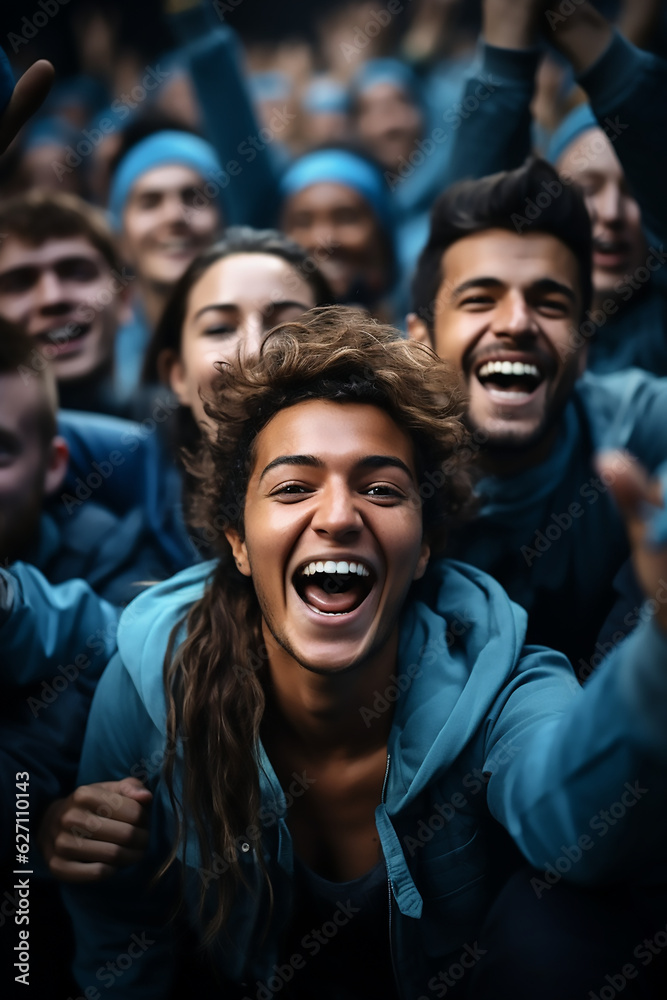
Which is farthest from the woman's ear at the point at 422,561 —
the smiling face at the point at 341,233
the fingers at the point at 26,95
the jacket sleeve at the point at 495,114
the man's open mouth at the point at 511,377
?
the fingers at the point at 26,95

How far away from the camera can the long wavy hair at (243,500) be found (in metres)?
1.49

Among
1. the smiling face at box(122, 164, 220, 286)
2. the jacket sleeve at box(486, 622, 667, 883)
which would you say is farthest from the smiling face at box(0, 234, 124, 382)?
the jacket sleeve at box(486, 622, 667, 883)

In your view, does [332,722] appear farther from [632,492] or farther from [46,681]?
[632,492]

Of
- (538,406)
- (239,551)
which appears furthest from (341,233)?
(239,551)

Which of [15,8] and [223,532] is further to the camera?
[15,8]

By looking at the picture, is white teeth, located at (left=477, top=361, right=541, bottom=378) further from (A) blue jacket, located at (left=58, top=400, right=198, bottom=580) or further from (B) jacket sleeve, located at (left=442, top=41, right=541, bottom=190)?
(A) blue jacket, located at (left=58, top=400, right=198, bottom=580)

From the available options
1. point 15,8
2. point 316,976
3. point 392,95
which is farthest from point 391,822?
point 15,8

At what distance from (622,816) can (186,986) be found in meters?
0.94

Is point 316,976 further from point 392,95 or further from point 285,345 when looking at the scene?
point 392,95

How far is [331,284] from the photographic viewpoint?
1.94 meters

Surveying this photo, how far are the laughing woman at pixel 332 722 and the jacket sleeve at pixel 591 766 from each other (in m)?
0.01

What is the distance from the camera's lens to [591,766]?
3.81 feet

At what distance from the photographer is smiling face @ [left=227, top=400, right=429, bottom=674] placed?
1.39 meters

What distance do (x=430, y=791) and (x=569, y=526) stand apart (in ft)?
2.02
